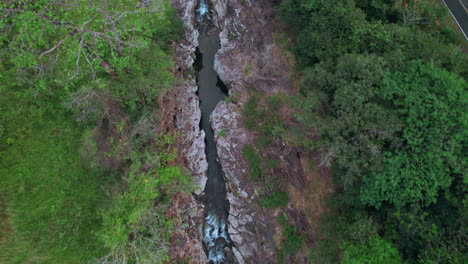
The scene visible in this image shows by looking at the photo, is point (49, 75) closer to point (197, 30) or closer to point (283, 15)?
point (197, 30)

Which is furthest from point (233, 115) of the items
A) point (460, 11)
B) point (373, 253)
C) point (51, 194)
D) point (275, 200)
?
point (460, 11)

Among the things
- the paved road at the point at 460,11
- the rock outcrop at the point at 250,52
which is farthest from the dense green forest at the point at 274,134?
the rock outcrop at the point at 250,52

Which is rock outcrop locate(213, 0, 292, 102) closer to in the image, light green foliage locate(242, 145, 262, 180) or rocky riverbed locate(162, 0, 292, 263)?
rocky riverbed locate(162, 0, 292, 263)

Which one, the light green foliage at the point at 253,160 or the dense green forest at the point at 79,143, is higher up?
the dense green forest at the point at 79,143

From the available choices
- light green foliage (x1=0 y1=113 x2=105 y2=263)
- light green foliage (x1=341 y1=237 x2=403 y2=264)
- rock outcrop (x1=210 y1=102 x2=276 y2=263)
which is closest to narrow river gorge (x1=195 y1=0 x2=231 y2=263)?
rock outcrop (x1=210 y1=102 x2=276 y2=263)

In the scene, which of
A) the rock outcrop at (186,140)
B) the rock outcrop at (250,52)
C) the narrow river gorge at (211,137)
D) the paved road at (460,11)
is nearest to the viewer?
the rock outcrop at (186,140)

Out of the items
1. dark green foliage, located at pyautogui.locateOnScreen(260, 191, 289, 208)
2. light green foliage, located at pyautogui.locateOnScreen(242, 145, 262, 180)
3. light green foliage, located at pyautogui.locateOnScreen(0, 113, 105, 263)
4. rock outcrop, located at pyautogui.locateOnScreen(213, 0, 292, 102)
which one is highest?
rock outcrop, located at pyautogui.locateOnScreen(213, 0, 292, 102)

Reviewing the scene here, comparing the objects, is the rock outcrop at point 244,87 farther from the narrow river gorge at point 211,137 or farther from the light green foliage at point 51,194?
the light green foliage at point 51,194
